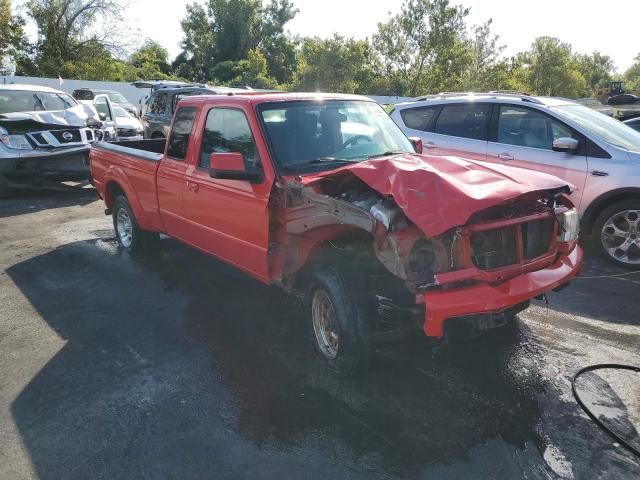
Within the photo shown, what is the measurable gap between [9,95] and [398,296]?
35.0ft

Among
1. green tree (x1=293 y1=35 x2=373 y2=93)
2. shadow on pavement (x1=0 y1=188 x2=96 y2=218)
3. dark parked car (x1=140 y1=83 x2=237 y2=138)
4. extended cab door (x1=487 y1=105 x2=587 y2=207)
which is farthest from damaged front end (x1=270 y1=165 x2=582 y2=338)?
green tree (x1=293 y1=35 x2=373 y2=93)

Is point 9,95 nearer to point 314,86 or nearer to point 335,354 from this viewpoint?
point 335,354

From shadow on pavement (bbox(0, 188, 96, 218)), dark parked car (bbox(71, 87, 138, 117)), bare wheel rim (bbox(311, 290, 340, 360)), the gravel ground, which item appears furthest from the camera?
dark parked car (bbox(71, 87, 138, 117))

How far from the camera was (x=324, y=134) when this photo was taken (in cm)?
452

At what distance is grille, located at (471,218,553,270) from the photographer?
10.9 feet

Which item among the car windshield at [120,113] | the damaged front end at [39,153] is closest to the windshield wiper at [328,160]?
the damaged front end at [39,153]

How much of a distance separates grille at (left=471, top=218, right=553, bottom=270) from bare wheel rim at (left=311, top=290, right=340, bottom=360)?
1.14 m

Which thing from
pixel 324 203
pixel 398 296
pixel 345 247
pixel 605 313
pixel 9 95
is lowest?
pixel 605 313

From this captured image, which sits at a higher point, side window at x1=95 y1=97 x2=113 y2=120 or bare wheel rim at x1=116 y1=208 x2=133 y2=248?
side window at x1=95 y1=97 x2=113 y2=120

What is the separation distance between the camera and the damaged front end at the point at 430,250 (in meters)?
3.15

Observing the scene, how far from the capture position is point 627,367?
3830 millimetres

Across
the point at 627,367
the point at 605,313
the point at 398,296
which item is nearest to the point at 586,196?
the point at 605,313

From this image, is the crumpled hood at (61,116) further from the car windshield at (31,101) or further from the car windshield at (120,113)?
the car windshield at (120,113)

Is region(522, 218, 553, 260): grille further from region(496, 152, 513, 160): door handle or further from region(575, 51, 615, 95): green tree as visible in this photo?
region(575, 51, 615, 95): green tree
